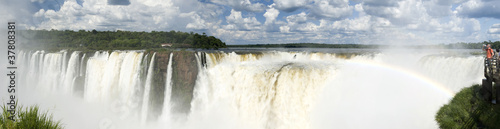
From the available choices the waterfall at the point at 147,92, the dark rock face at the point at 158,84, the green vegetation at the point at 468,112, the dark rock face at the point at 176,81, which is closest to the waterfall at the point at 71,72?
the waterfall at the point at 147,92

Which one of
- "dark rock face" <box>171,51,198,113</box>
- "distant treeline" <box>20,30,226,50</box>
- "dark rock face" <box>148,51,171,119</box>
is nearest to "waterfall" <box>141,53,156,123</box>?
"dark rock face" <box>148,51,171,119</box>

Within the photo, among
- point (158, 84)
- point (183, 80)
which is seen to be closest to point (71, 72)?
point (158, 84)

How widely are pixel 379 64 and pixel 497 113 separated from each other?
970 centimetres

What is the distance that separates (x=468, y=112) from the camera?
1298cm

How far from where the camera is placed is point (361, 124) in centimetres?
1636

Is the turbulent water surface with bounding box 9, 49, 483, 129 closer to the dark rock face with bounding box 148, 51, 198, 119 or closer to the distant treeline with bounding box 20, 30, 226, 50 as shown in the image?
the dark rock face with bounding box 148, 51, 198, 119

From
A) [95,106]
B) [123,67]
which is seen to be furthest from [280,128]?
[95,106]

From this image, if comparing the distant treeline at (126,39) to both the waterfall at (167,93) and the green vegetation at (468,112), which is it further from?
the green vegetation at (468,112)

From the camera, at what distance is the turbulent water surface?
16.2 meters

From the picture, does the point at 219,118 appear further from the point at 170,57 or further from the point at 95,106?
the point at 95,106

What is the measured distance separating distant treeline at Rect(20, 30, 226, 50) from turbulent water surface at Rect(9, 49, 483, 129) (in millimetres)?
30964

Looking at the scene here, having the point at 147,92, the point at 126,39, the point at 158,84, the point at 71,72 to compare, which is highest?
the point at 126,39

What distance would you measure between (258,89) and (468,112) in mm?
10208

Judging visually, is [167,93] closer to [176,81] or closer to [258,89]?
[176,81]
